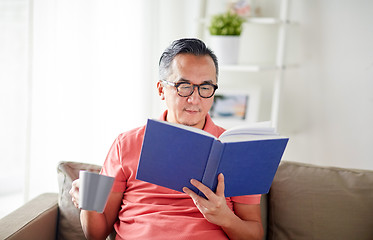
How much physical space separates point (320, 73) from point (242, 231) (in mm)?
1520

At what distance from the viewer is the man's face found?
1.43m

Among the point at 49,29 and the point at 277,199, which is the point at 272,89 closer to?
the point at 277,199

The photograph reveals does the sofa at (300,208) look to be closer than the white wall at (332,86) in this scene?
Yes

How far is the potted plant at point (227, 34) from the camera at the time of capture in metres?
2.48

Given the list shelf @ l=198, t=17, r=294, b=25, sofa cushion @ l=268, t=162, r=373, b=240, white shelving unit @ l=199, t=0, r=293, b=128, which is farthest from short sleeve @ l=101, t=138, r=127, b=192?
shelf @ l=198, t=17, r=294, b=25

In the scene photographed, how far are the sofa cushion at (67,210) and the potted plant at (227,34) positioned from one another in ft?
3.85

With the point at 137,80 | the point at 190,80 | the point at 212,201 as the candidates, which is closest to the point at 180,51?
the point at 190,80

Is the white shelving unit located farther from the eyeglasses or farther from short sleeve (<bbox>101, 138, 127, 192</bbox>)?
short sleeve (<bbox>101, 138, 127, 192</bbox>)

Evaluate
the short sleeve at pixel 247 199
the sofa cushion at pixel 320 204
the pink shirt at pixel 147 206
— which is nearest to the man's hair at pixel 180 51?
the pink shirt at pixel 147 206

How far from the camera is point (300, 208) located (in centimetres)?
164

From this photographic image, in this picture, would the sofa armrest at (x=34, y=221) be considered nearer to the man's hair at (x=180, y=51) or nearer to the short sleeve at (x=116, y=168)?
the short sleeve at (x=116, y=168)

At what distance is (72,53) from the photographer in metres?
2.33

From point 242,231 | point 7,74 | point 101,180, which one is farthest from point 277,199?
point 7,74

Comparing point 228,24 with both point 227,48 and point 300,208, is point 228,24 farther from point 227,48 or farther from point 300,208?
point 300,208
